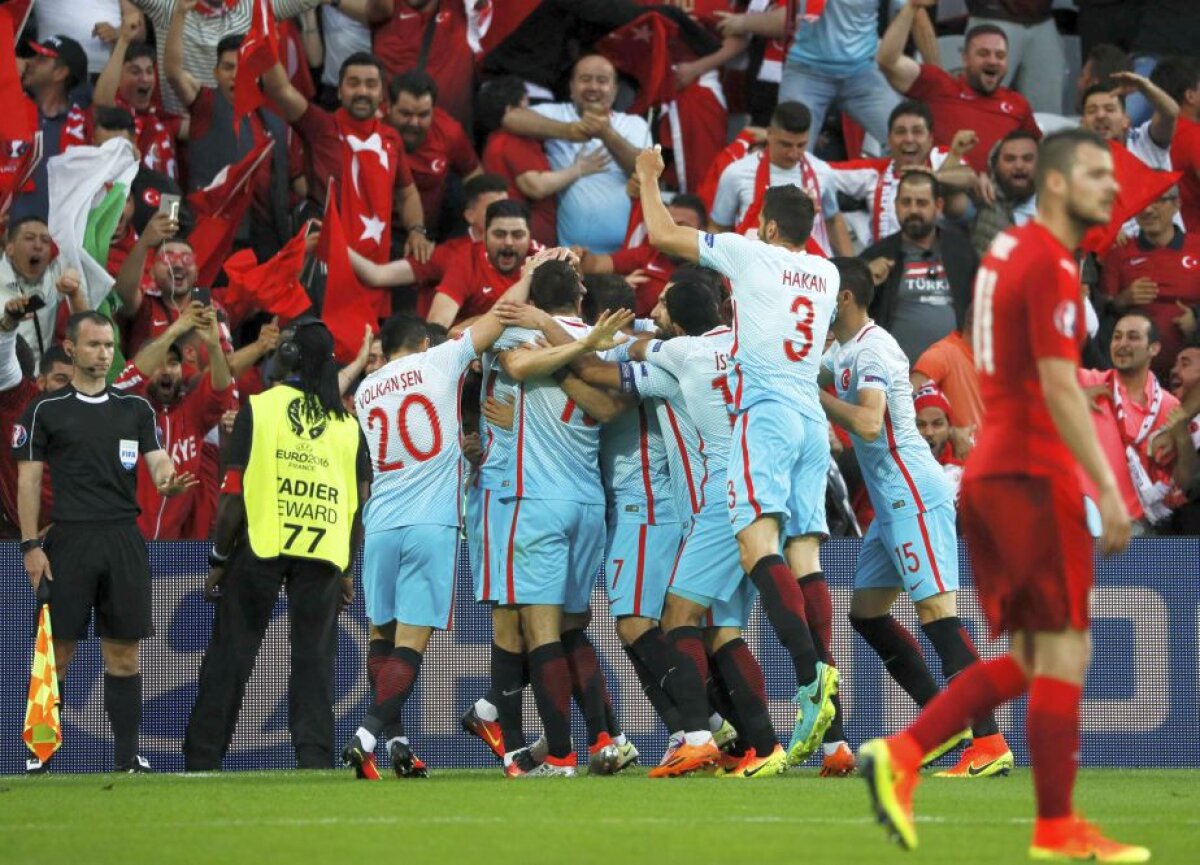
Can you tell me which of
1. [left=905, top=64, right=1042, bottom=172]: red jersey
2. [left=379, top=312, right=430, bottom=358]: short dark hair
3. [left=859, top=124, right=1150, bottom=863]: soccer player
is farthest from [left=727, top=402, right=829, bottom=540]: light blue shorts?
[left=905, top=64, right=1042, bottom=172]: red jersey

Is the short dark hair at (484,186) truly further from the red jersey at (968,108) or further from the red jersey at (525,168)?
the red jersey at (968,108)

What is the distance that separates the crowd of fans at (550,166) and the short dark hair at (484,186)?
2 centimetres

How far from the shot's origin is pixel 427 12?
1515 centimetres

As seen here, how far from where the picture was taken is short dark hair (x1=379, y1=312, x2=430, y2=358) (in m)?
10.4

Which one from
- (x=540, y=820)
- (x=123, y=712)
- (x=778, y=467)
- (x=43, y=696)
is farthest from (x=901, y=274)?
(x=540, y=820)

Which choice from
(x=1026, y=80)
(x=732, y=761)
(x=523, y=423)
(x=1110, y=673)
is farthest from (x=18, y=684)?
(x=1026, y=80)

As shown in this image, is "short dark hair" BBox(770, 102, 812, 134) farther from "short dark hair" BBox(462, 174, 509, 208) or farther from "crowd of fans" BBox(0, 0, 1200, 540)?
"short dark hair" BBox(462, 174, 509, 208)

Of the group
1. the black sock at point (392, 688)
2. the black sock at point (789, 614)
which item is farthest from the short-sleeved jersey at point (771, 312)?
the black sock at point (392, 688)

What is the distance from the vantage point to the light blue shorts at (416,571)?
32.6 ft

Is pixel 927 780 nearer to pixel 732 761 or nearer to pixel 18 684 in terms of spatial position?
pixel 732 761

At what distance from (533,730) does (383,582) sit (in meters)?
1.73

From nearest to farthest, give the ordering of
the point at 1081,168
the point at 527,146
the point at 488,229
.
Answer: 1. the point at 1081,168
2. the point at 488,229
3. the point at 527,146

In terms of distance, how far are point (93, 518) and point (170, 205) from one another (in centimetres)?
295

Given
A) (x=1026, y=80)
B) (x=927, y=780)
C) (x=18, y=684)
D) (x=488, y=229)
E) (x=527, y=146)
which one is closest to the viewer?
(x=927, y=780)
